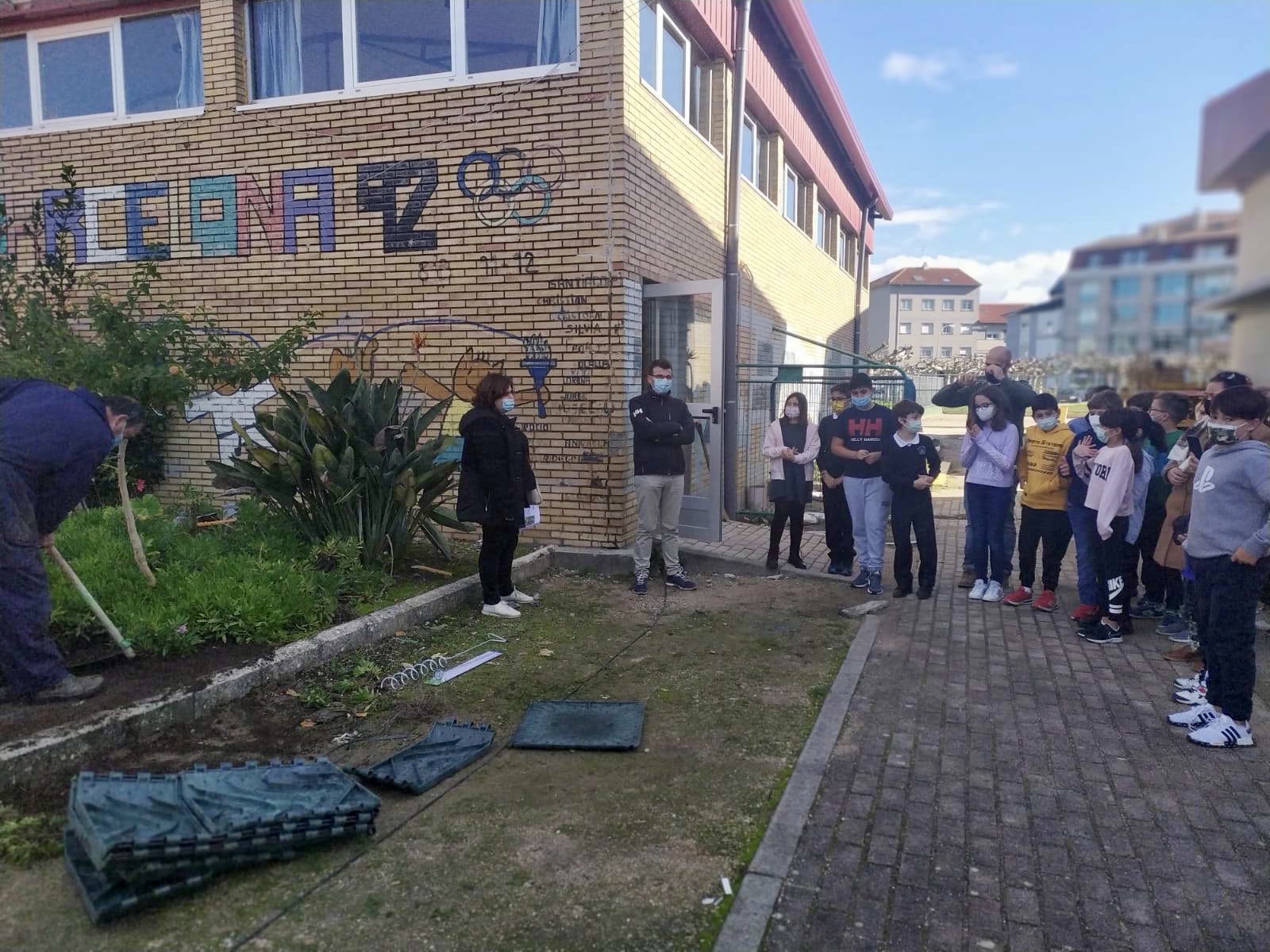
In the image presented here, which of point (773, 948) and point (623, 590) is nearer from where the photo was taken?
point (773, 948)

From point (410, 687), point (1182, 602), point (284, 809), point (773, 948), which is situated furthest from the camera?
point (1182, 602)

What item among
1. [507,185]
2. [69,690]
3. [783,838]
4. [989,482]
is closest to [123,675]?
[69,690]

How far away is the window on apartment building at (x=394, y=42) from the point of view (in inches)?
315

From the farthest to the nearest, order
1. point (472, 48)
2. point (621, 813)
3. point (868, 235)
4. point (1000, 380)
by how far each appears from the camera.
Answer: point (868, 235) < point (472, 48) < point (1000, 380) < point (621, 813)

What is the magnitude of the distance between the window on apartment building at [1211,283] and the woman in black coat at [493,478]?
5.76 metres

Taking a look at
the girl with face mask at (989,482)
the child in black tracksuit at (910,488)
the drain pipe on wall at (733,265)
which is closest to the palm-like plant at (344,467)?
the child in black tracksuit at (910,488)

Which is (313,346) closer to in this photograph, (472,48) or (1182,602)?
(472,48)

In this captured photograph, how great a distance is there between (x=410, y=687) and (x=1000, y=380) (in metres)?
5.35

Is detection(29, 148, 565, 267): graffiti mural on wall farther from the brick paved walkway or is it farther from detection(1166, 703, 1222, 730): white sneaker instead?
detection(1166, 703, 1222, 730): white sneaker

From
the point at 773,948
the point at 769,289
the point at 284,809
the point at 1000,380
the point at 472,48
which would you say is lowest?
the point at 773,948

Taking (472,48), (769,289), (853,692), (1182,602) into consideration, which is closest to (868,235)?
(769,289)

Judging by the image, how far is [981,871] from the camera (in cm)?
321

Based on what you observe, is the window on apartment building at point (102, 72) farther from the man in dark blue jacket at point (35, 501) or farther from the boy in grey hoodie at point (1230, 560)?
the boy in grey hoodie at point (1230, 560)

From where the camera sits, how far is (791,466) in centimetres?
798
